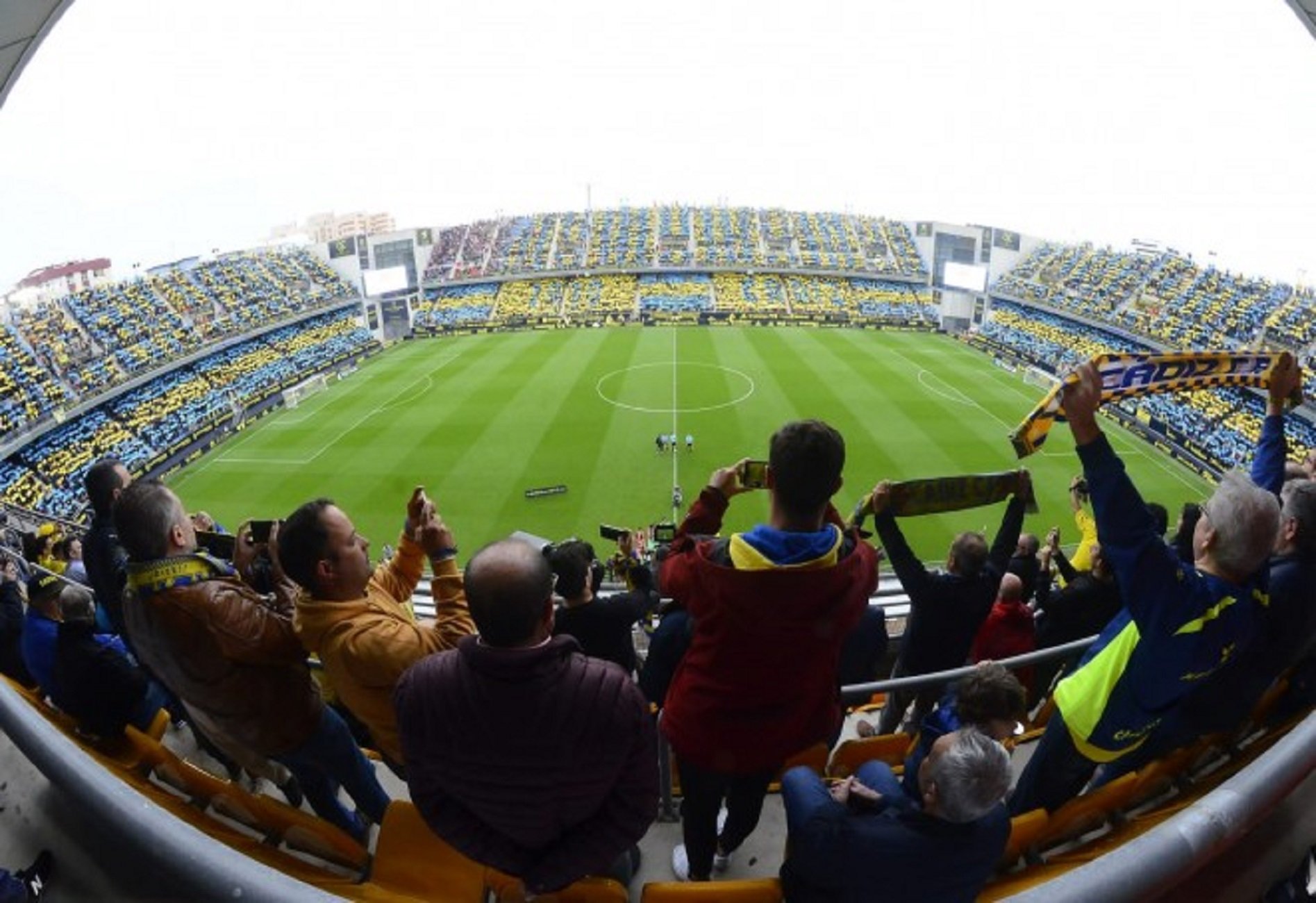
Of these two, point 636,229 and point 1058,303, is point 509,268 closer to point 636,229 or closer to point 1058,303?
point 636,229

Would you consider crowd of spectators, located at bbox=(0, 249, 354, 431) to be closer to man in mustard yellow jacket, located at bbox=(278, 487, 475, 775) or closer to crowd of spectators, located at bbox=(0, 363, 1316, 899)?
crowd of spectators, located at bbox=(0, 363, 1316, 899)

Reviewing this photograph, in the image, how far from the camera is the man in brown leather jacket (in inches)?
108

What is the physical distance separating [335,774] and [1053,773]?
322 centimetres

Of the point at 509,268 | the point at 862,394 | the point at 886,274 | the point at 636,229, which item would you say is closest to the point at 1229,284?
the point at 886,274

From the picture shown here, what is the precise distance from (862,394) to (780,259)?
1203 inches

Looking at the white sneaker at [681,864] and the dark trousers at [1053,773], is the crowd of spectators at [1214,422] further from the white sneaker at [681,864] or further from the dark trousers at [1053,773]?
Answer: the white sneaker at [681,864]

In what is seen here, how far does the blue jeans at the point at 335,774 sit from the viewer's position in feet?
9.92

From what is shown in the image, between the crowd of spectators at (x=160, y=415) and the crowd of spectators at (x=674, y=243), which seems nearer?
the crowd of spectators at (x=160, y=415)

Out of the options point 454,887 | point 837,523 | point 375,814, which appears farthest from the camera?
point 375,814

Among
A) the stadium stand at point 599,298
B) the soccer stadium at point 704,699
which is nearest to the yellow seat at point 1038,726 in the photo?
the soccer stadium at point 704,699

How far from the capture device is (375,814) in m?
3.28

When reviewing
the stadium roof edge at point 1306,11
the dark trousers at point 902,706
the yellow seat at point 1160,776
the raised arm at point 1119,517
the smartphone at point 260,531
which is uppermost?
the stadium roof edge at point 1306,11

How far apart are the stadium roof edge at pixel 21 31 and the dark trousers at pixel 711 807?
534 cm

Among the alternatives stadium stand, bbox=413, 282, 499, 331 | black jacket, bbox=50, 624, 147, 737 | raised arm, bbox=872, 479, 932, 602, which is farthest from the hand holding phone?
stadium stand, bbox=413, 282, 499, 331
